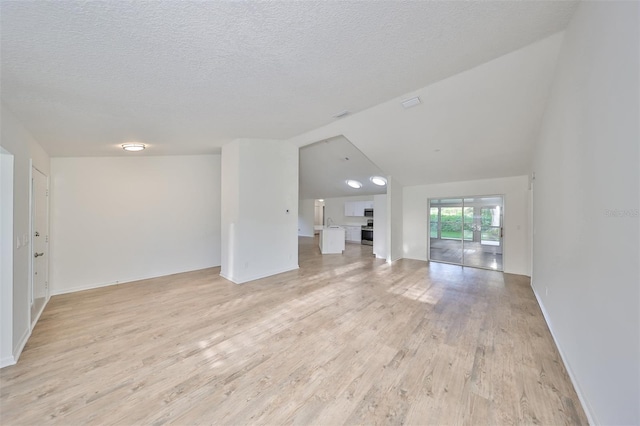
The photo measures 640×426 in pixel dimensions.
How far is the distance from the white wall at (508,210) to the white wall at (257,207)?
404 centimetres

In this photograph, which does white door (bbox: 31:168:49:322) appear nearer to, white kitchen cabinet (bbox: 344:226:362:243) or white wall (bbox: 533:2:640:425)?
white wall (bbox: 533:2:640:425)

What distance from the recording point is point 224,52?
6.54 feet

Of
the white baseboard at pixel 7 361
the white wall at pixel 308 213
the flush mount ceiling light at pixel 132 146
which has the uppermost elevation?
the flush mount ceiling light at pixel 132 146

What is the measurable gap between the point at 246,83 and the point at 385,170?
16.1 feet

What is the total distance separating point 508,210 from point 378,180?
13.2 feet

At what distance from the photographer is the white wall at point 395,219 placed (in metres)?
6.92

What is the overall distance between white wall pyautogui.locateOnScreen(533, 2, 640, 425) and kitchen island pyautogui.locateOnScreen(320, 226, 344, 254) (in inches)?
243

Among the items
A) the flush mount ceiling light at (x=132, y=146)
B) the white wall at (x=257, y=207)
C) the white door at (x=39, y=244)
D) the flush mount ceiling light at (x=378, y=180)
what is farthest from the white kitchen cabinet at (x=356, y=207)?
the white door at (x=39, y=244)

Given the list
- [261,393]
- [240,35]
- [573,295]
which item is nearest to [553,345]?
[573,295]

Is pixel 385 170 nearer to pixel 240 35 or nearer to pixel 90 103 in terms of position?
pixel 240 35

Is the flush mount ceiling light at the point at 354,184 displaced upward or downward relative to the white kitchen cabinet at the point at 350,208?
upward

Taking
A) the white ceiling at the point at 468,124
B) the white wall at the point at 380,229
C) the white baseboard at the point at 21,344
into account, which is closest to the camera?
the white baseboard at the point at 21,344

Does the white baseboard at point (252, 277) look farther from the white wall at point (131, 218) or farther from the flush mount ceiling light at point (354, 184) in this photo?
the flush mount ceiling light at point (354, 184)

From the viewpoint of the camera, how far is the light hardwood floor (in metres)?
1.72
